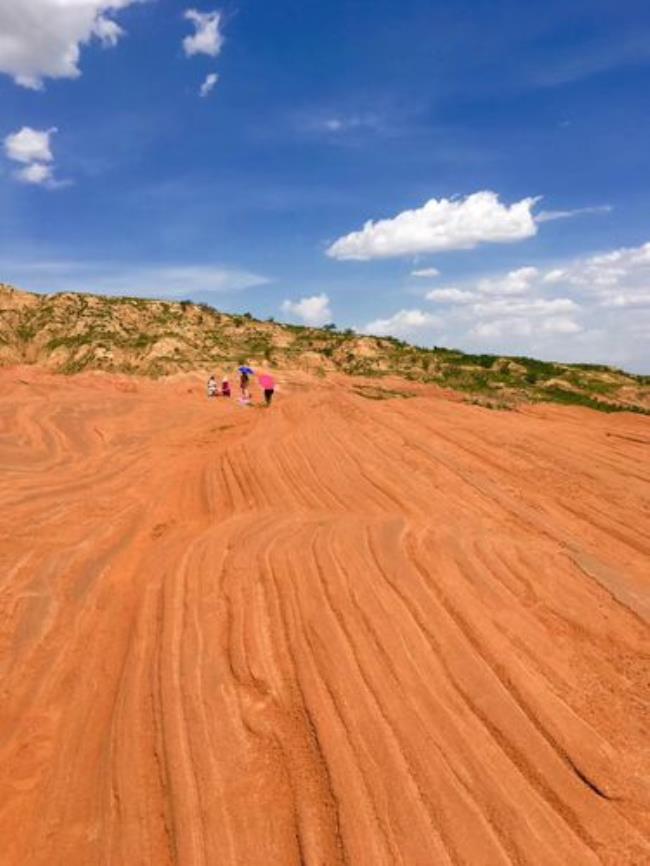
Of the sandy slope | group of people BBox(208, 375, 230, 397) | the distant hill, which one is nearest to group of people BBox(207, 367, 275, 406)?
group of people BBox(208, 375, 230, 397)

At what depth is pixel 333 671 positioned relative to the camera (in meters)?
5.66

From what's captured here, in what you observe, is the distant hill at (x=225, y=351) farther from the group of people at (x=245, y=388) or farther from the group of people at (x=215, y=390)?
the group of people at (x=245, y=388)

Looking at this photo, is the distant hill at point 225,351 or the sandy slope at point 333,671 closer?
the sandy slope at point 333,671

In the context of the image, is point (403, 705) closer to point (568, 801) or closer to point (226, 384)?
point (568, 801)

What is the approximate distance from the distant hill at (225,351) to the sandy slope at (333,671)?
20.9 m

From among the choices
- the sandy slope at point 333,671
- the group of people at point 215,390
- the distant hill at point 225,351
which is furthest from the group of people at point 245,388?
the sandy slope at point 333,671

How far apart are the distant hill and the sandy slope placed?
20.9 metres

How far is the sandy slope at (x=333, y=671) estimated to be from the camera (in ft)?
13.9

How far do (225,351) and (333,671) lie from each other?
33.6 m

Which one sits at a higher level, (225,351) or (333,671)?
(225,351)

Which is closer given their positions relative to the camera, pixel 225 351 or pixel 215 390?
pixel 215 390

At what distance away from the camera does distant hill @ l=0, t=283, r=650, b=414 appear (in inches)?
1328

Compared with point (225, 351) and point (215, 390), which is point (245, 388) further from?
point (225, 351)

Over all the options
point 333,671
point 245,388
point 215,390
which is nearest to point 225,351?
point 215,390
